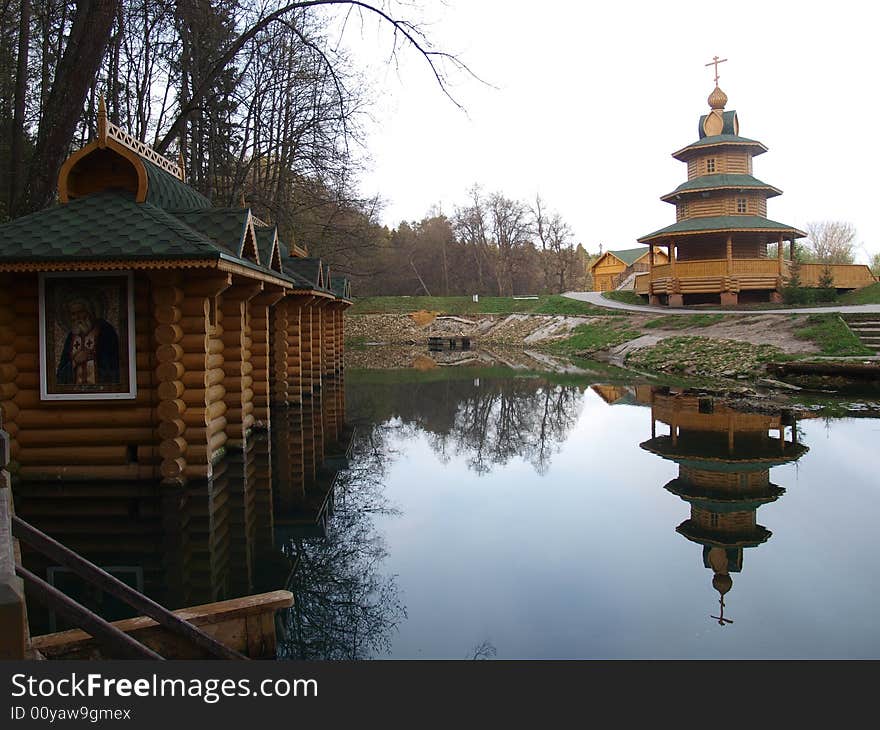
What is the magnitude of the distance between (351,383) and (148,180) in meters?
14.4

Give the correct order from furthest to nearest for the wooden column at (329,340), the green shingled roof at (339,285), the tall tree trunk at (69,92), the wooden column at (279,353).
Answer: the green shingled roof at (339,285), the wooden column at (329,340), the wooden column at (279,353), the tall tree trunk at (69,92)

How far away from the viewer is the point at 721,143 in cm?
3506

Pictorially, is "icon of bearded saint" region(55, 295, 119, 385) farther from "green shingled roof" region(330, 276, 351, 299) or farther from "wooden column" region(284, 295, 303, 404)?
"green shingled roof" region(330, 276, 351, 299)

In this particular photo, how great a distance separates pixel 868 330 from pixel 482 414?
14245 millimetres

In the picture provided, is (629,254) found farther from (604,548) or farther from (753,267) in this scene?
(604,548)

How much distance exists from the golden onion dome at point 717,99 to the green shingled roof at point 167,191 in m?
31.7

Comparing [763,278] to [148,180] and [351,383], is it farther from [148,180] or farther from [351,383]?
[148,180]

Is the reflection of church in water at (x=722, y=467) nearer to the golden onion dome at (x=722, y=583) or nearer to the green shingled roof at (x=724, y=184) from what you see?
the golden onion dome at (x=722, y=583)

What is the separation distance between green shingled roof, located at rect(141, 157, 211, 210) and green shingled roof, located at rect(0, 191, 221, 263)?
44.6 inches

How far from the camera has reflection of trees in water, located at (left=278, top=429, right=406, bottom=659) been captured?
4684 mm

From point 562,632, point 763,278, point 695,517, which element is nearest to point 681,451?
point 695,517

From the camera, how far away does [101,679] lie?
3.09m

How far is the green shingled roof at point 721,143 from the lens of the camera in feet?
115

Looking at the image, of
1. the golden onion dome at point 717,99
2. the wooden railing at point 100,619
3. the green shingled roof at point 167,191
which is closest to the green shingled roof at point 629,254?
the golden onion dome at point 717,99
